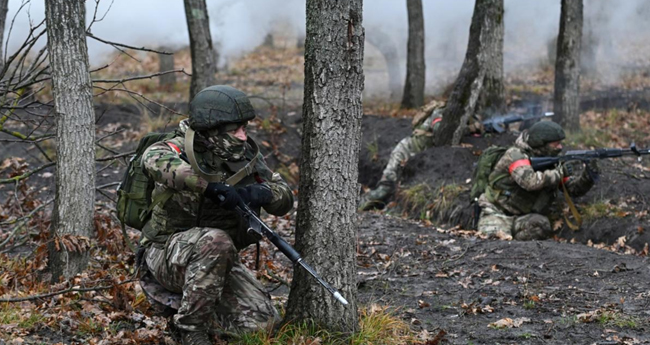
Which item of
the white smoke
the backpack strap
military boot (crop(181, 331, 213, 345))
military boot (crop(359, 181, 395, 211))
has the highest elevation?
the white smoke

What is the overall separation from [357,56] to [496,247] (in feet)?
13.6

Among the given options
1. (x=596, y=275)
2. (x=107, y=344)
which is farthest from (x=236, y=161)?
(x=596, y=275)

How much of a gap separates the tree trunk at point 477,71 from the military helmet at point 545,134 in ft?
8.67

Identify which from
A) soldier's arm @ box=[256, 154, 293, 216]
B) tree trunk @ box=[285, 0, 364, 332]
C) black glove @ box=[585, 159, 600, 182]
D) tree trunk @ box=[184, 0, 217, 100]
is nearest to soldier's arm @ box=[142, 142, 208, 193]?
soldier's arm @ box=[256, 154, 293, 216]

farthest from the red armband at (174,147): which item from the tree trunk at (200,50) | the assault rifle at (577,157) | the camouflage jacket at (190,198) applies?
the tree trunk at (200,50)

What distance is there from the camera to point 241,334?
5031 millimetres

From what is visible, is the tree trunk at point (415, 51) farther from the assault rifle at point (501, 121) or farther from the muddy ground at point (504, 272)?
the muddy ground at point (504, 272)

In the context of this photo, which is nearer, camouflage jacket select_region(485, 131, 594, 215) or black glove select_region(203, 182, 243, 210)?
black glove select_region(203, 182, 243, 210)

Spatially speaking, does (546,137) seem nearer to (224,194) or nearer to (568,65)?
(568,65)

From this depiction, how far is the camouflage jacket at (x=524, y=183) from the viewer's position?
31.4 ft

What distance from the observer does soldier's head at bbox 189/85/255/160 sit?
4918 millimetres

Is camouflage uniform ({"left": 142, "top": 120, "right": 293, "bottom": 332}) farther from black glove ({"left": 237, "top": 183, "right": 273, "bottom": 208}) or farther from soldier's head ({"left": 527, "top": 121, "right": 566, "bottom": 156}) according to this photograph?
soldier's head ({"left": 527, "top": 121, "right": 566, "bottom": 156})

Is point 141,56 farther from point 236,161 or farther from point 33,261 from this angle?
point 236,161

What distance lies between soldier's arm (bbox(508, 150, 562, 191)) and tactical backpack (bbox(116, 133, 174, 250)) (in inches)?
225
